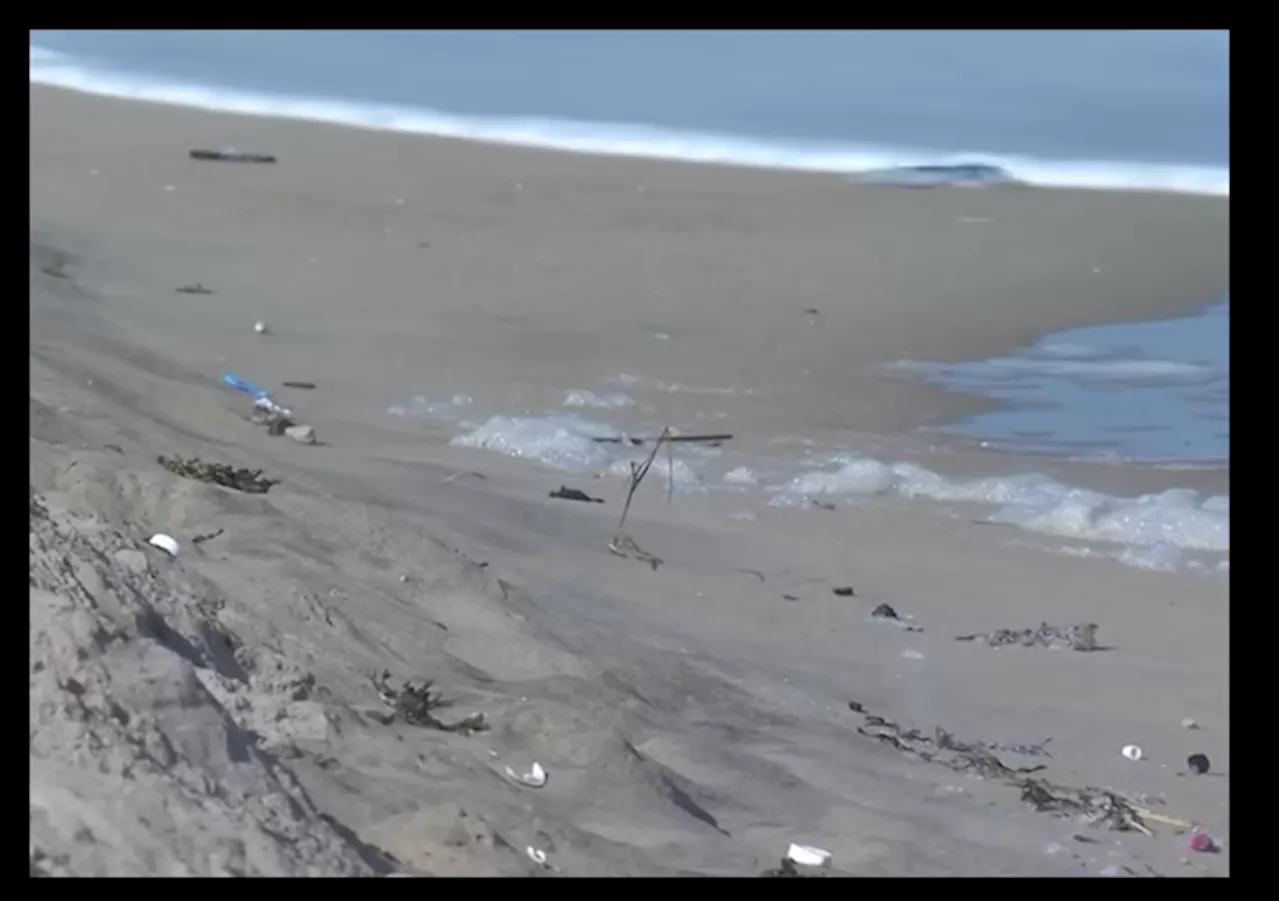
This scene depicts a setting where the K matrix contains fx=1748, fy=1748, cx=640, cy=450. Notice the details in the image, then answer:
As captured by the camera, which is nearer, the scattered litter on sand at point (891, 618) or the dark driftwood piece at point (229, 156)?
the scattered litter on sand at point (891, 618)

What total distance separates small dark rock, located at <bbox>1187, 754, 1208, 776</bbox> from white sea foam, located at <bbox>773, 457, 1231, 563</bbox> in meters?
1.58

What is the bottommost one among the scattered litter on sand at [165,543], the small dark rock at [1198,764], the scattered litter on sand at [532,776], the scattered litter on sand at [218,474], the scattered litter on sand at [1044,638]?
the small dark rock at [1198,764]

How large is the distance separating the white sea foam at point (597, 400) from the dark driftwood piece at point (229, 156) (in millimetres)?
4187

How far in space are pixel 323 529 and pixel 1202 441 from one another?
378 cm

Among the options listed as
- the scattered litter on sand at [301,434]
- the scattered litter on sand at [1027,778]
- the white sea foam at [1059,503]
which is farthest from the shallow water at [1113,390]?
the scattered litter on sand at [1027,778]

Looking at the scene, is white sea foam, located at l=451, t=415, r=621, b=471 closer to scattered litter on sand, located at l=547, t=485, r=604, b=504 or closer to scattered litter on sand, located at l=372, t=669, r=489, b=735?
scattered litter on sand, located at l=547, t=485, r=604, b=504

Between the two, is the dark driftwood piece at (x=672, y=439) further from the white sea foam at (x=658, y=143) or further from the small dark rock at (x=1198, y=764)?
the white sea foam at (x=658, y=143)

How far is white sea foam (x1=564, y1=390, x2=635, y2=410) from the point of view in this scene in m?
6.36

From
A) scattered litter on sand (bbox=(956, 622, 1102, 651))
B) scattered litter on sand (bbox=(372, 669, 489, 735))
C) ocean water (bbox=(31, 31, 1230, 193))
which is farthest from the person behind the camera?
ocean water (bbox=(31, 31, 1230, 193))

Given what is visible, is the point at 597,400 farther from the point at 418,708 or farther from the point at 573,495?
the point at 418,708

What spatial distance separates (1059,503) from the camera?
5641 mm

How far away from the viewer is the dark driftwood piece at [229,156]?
32.3 feet

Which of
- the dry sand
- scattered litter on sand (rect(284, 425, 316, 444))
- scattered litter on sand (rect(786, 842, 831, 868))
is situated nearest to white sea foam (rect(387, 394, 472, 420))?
the dry sand
